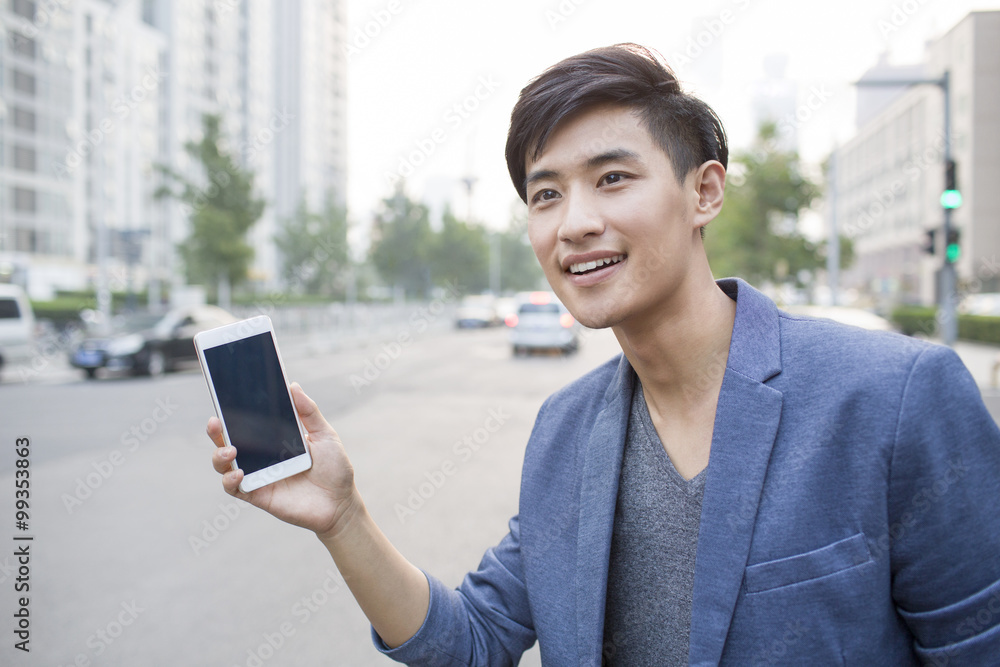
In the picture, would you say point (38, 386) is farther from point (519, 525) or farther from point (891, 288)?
point (891, 288)

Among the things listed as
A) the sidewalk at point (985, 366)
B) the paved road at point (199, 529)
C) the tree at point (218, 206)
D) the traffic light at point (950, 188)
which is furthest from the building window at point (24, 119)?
the sidewalk at point (985, 366)

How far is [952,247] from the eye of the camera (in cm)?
1173

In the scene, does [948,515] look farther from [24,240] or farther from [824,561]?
[24,240]

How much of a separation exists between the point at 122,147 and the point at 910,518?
2463 inches

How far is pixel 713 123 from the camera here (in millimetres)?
1522

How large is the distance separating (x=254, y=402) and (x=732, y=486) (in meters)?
0.95

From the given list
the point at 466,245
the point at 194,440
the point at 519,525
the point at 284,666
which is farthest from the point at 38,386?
the point at 466,245

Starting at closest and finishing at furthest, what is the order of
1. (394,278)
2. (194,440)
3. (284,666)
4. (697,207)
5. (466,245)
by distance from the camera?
(697,207)
(284,666)
(194,440)
(394,278)
(466,245)

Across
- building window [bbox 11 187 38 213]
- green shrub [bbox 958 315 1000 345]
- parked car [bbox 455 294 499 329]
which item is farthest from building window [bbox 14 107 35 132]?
green shrub [bbox 958 315 1000 345]

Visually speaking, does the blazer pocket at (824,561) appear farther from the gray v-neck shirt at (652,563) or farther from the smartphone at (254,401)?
the smartphone at (254,401)

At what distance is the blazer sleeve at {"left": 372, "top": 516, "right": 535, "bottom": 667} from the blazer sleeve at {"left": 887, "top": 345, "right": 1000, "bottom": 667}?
78cm

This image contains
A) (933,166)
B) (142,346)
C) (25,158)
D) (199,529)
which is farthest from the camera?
(25,158)

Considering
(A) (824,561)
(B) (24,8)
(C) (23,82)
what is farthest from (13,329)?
(B) (24,8)

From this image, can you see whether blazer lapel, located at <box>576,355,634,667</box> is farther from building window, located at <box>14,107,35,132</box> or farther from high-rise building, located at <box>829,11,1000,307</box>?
building window, located at <box>14,107,35,132</box>
